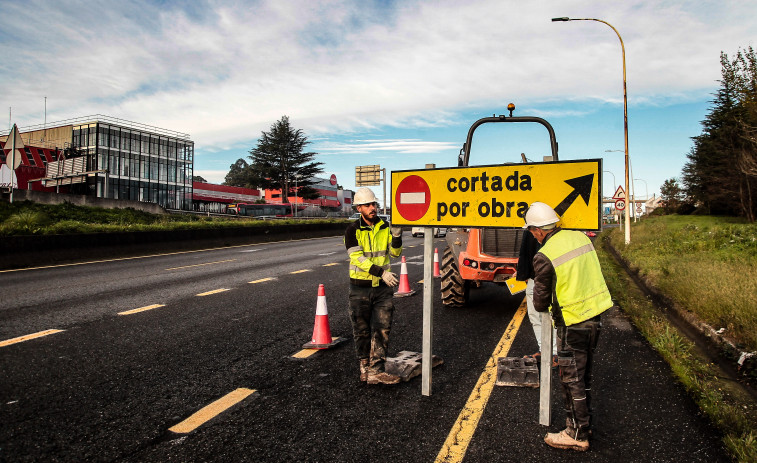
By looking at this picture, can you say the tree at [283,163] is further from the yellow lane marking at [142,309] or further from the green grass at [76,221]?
the yellow lane marking at [142,309]

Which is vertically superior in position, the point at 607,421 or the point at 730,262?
the point at 730,262

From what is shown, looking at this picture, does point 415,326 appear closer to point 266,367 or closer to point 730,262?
point 266,367

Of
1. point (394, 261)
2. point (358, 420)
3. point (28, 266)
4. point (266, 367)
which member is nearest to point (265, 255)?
point (394, 261)

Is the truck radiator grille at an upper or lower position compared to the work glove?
upper

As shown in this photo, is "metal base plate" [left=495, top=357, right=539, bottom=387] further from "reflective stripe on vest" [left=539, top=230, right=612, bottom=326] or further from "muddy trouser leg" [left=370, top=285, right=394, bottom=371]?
"reflective stripe on vest" [left=539, top=230, right=612, bottom=326]

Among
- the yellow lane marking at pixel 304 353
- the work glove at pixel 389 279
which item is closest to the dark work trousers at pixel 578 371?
the work glove at pixel 389 279

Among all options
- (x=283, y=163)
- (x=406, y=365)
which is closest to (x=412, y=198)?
(x=406, y=365)

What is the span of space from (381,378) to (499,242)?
3.98 m

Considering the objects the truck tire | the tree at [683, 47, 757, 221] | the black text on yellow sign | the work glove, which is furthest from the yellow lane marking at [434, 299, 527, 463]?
the tree at [683, 47, 757, 221]

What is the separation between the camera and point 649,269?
12648mm

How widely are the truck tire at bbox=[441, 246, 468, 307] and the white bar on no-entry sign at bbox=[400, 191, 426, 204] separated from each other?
3.79 m

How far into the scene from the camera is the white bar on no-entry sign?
4.72m

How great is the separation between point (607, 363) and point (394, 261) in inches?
432

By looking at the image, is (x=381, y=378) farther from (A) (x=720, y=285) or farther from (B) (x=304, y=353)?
(A) (x=720, y=285)
